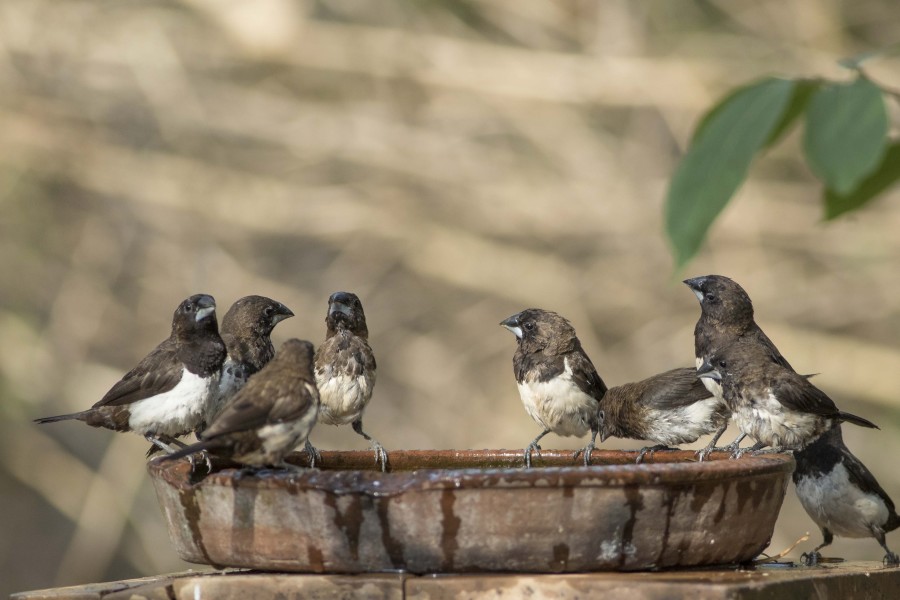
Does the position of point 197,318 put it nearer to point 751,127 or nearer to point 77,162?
point 751,127

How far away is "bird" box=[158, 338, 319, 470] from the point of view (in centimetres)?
353

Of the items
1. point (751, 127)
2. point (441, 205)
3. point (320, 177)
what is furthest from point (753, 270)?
point (751, 127)

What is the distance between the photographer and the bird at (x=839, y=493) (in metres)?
5.19

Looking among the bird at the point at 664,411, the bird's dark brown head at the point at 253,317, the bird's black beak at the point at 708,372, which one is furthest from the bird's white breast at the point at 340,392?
the bird's black beak at the point at 708,372

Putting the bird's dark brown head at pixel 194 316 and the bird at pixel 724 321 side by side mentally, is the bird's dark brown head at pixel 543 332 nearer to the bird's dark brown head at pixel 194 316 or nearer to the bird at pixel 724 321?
the bird at pixel 724 321

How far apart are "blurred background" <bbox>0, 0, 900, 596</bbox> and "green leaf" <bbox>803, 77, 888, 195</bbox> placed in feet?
26.8

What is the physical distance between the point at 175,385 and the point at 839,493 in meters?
2.78

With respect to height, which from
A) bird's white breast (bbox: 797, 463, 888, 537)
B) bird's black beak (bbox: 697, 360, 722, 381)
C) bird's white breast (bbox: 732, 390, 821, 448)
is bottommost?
bird's white breast (bbox: 797, 463, 888, 537)

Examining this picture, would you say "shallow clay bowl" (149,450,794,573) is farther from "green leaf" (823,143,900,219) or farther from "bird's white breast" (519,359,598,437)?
"bird's white breast" (519,359,598,437)

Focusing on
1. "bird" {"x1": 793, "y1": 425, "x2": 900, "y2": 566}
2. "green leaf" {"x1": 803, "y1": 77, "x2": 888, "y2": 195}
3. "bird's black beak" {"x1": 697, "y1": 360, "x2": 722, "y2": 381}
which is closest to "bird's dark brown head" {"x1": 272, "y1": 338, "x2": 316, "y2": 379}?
"bird's black beak" {"x1": 697, "y1": 360, "x2": 722, "y2": 381}

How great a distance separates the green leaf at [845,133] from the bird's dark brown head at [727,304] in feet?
12.0

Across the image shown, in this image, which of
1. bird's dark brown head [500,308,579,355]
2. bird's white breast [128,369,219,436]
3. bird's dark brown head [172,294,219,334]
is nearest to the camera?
bird's white breast [128,369,219,436]

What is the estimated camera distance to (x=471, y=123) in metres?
10.7

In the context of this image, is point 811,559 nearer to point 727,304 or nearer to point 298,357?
point 727,304
